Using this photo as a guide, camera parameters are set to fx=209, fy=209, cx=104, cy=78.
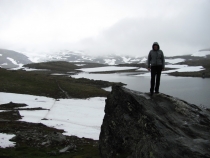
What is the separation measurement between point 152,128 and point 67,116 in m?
28.5

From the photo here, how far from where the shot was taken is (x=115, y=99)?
15547 millimetres

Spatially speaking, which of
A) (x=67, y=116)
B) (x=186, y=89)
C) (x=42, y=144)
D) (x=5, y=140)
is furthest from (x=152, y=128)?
(x=186, y=89)

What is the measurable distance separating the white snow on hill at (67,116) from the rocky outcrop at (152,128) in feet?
45.2

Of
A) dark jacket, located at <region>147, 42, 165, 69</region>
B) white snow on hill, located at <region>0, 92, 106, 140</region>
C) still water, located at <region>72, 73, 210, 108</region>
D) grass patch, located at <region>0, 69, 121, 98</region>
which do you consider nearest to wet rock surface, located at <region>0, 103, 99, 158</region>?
white snow on hill, located at <region>0, 92, 106, 140</region>

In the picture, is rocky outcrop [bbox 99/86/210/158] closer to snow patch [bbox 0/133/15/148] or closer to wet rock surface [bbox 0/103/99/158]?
wet rock surface [bbox 0/103/99/158]

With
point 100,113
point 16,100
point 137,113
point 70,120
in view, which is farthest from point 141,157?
point 16,100

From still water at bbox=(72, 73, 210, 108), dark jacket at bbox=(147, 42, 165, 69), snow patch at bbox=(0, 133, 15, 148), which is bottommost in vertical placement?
snow patch at bbox=(0, 133, 15, 148)

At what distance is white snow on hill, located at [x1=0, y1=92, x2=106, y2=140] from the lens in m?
30.5

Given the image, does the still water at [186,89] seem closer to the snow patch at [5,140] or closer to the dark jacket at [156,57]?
the dark jacket at [156,57]

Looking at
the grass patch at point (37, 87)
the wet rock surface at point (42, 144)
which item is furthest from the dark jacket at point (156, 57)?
the grass patch at point (37, 87)

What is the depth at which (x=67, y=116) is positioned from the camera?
126 ft

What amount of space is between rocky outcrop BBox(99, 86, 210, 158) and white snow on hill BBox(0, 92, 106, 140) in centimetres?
1379

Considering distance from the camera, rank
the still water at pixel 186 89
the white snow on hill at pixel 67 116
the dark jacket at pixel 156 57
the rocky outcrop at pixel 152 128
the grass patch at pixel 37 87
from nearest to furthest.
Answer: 1. the rocky outcrop at pixel 152 128
2. the dark jacket at pixel 156 57
3. the white snow on hill at pixel 67 116
4. the still water at pixel 186 89
5. the grass patch at pixel 37 87

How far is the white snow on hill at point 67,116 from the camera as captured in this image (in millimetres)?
30500
